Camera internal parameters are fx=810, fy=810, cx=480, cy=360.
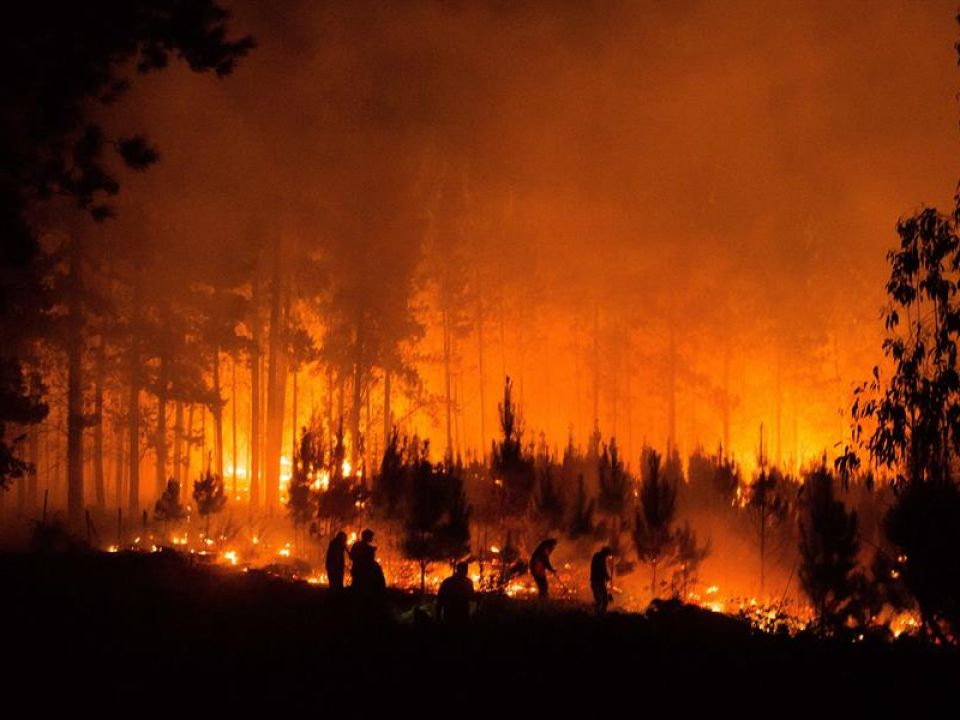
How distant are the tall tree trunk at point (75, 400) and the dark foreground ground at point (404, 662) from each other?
11.2m

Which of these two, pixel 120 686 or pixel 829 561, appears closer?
pixel 120 686

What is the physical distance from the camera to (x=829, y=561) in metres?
15.4

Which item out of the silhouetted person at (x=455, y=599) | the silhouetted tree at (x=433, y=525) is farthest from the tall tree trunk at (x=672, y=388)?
the silhouetted person at (x=455, y=599)

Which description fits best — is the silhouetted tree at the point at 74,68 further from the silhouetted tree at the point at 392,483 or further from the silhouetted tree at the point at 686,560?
the silhouetted tree at the point at 686,560

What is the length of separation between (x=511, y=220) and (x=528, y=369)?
915 cm

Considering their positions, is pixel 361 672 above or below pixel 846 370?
below

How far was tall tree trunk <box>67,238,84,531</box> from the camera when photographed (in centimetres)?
2278

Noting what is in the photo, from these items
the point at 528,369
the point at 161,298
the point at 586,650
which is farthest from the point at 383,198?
the point at 586,650

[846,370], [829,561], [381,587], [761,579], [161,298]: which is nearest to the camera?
[381,587]

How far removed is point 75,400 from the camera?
2309 cm

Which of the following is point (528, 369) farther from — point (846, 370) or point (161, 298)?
point (161, 298)

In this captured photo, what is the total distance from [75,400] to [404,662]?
18092mm

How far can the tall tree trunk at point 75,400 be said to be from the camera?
22781mm

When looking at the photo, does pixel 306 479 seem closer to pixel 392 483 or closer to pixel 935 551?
pixel 392 483
